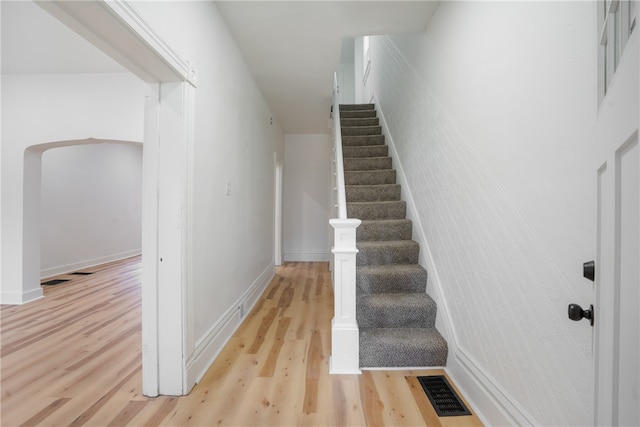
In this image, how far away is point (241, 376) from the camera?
6.22 ft

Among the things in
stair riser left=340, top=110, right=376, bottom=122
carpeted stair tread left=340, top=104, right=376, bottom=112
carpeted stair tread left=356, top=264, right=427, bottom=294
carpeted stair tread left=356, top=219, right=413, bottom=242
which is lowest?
carpeted stair tread left=356, top=264, right=427, bottom=294

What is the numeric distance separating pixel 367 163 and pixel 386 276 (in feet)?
5.89

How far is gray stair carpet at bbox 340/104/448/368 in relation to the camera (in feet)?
6.51

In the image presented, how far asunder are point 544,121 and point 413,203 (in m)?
1.80

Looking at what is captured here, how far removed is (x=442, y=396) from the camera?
66.2 inches

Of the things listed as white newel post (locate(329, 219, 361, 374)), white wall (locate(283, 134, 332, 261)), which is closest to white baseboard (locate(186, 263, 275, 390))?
white newel post (locate(329, 219, 361, 374))

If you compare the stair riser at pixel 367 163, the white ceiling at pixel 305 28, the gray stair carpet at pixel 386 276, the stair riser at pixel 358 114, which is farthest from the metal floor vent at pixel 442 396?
the stair riser at pixel 358 114

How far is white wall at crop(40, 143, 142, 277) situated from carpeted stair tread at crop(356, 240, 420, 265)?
513 centimetres

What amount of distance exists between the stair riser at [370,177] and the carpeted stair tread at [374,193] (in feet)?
0.61

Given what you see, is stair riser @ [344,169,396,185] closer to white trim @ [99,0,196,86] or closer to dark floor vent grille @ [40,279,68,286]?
white trim @ [99,0,196,86]

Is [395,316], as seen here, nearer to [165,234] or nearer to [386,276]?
[386,276]

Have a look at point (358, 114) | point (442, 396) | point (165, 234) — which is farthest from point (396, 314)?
point (358, 114)

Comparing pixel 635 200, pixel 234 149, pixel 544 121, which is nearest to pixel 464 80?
pixel 544 121

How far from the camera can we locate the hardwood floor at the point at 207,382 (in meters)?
1.52
